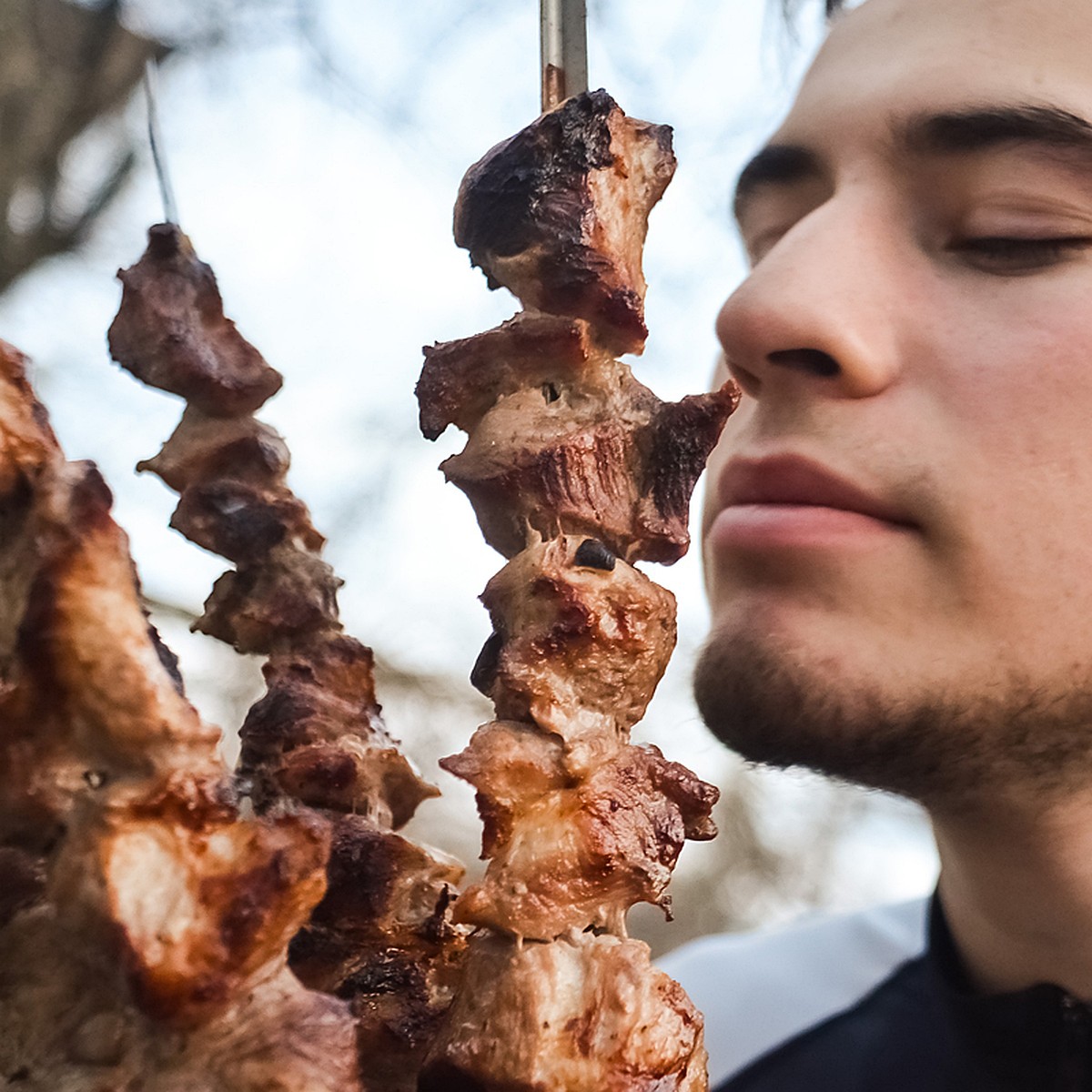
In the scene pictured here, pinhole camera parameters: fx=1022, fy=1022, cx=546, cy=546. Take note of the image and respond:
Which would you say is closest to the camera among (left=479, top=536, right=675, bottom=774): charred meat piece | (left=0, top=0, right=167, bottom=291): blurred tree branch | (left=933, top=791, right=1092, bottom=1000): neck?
(left=479, top=536, right=675, bottom=774): charred meat piece

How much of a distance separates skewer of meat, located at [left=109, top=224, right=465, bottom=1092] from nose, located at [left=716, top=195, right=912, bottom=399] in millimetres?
528

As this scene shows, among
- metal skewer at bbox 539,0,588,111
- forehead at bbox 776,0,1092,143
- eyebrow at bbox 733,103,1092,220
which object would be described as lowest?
metal skewer at bbox 539,0,588,111

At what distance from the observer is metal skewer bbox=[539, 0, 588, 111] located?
2.49 feet

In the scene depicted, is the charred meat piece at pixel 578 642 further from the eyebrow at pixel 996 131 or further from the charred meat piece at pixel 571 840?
the eyebrow at pixel 996 131

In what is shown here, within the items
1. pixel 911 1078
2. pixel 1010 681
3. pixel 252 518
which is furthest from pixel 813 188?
pixel 911 1078

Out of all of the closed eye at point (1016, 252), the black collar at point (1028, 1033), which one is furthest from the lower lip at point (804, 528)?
the black collar at point (1028, 1033)

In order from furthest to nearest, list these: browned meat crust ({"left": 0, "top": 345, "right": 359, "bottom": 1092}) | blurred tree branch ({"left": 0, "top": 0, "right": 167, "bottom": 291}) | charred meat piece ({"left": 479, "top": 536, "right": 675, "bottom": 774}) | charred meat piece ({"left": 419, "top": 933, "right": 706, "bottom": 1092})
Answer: blurred tree branch ({"left": 0, "top": 0, "right": 167, "bottom": 291}) → charred meat piece ({"left": 479, "top": 536, "right": 675, "bottom": 774}) → charred meat piece ({"left": 419, "top": 933, "right": 706, "bottom": 1092}) → browned meat crust ({"left": 0, "top": 345, "right": 359, "bottom": 1092})

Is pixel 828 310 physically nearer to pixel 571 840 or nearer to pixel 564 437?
pixel 564 437

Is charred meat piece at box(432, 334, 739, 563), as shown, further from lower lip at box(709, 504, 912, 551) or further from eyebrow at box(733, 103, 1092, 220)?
eyebrow at box(733, 103, 1092, 220)

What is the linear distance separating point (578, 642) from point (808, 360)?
0.53 meters

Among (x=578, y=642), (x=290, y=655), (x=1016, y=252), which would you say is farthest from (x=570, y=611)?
(x=1016, y=252)

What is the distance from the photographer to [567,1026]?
1.89 ft

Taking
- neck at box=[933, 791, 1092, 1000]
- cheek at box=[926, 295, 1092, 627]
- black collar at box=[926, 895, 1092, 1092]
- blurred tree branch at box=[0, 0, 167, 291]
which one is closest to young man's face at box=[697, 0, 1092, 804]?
cheek at box=[926, 295, 1092, 627]

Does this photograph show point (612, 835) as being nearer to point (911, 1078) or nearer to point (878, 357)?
point (878, 357)
